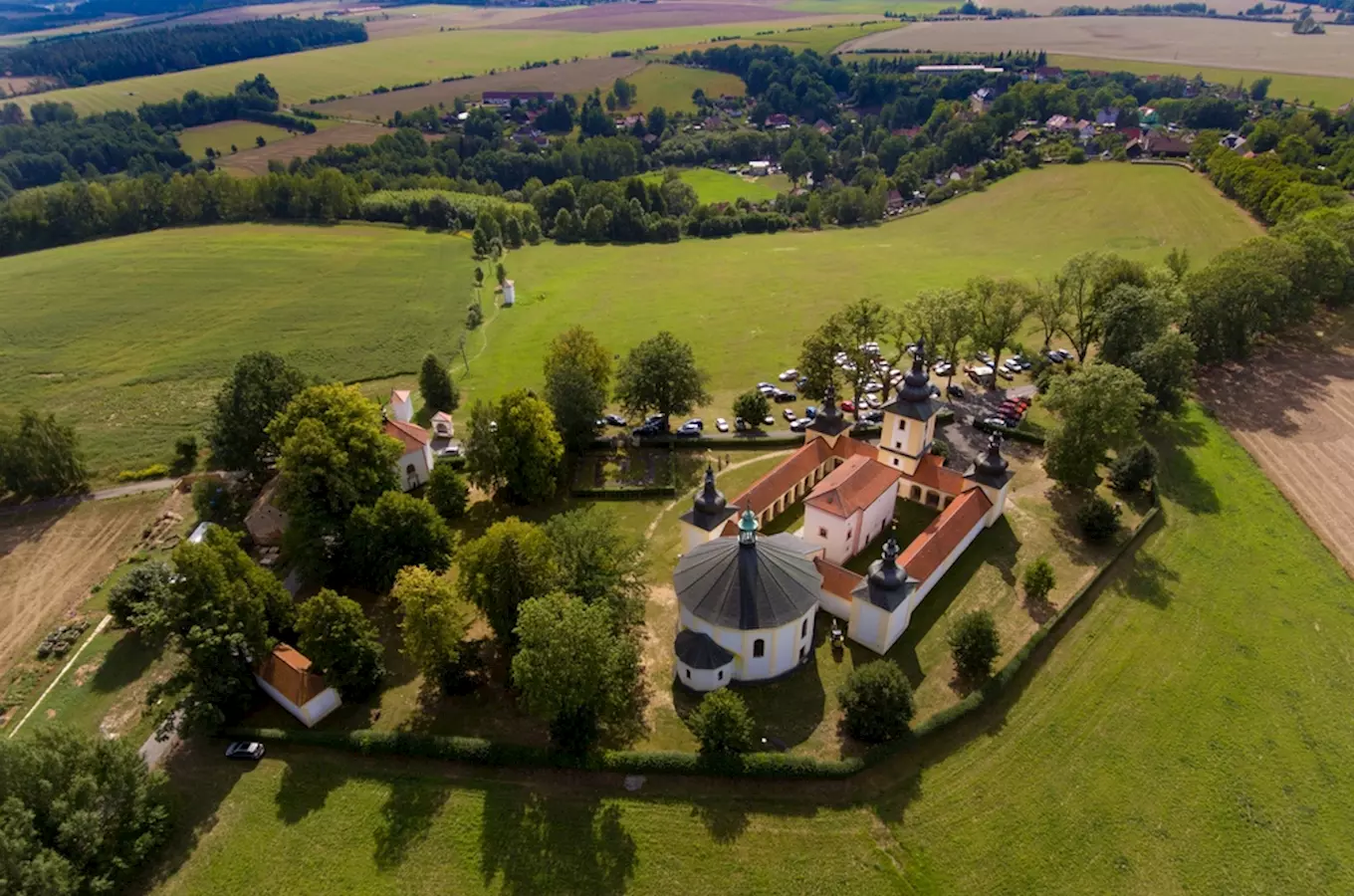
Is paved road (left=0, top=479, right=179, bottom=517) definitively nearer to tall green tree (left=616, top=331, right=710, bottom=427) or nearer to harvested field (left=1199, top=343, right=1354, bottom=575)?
tall green tree (left=616, top=331, right=710, bottom=427)

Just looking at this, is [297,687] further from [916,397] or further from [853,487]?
[916,397]

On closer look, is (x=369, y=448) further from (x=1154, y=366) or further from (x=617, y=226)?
(x=617, y=226)

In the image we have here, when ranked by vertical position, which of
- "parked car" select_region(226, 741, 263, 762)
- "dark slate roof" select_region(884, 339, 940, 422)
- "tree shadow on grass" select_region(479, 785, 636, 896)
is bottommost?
"parked car" select_region(226, 741, 263, 762)

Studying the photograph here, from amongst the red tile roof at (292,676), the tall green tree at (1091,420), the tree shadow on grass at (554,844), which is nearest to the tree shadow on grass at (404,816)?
the tree shadow on grass at (554,844)

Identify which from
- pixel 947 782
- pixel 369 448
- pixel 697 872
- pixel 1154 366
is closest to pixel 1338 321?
pixel 1154 366

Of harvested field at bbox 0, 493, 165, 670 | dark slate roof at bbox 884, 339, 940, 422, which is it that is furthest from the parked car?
dark slate roof at bbox 884, 339, 940, 422

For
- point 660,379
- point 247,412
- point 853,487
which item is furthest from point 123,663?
point 853,487

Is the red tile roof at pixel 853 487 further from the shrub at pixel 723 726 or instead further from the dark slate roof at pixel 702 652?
the shrub at pixel 723 726
